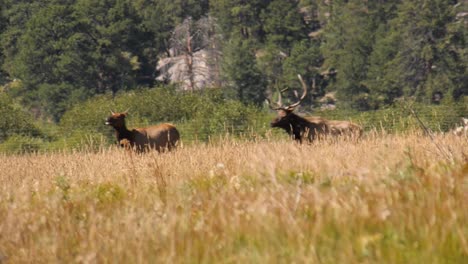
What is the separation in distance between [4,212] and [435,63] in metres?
73.2

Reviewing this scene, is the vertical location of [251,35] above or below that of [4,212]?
below

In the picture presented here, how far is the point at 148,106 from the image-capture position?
2080 inches

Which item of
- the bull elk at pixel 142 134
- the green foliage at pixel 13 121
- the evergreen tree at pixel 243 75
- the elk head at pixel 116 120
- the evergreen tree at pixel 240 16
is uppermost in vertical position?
the elk head at pixel 116 120

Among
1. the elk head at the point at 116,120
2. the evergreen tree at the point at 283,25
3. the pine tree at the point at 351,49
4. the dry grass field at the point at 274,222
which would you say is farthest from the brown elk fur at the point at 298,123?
the evergreen tree at the point at 283,25

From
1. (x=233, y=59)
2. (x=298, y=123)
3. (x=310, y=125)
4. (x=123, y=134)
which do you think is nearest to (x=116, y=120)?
(x=123, y=134)

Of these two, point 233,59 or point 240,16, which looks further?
point 240,16

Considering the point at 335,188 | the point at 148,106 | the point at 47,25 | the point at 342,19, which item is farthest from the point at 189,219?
the point at 342,19

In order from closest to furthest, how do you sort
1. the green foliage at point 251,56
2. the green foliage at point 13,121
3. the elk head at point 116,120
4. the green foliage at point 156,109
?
the elk head at point 116,120
the green foliage at point 13,121
the green foliage at point 156,109
the green foliage at point 251,56

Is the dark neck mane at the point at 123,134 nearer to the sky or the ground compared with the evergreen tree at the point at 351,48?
nearer to the sky

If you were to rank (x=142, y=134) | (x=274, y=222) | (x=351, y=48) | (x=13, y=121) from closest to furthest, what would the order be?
1. (x=274, y=222)
2. (x=142, y=134)
3. (x=13, y=121)
4. (x=351, y=48)

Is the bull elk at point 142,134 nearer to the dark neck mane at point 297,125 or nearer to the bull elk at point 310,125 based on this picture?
the bull elk at point 310,125

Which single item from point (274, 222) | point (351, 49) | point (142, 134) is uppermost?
point (274, 222)

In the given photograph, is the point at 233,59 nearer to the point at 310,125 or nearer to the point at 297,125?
the point at 297,125

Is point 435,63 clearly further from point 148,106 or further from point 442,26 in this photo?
point 148,106
